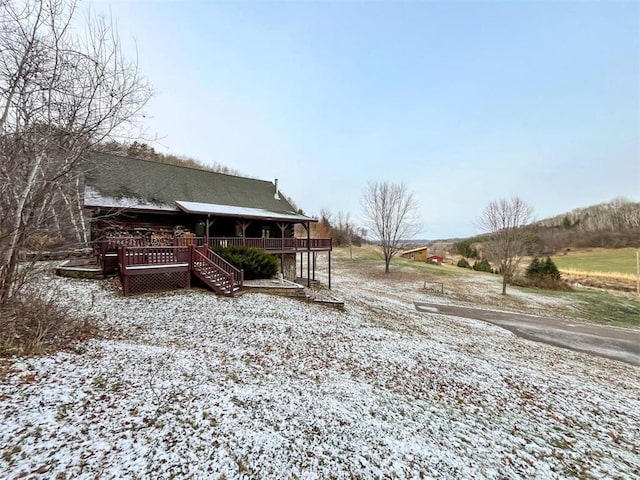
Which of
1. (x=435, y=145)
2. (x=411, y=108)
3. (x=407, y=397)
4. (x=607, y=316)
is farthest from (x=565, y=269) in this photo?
(x=407, y=397)

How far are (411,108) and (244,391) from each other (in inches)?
993

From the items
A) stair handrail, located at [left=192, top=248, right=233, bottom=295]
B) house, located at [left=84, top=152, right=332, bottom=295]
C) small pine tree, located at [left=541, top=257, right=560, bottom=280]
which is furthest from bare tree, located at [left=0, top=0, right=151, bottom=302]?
small pine tree, located at [left=541, top=257, right=560, bottom=280]

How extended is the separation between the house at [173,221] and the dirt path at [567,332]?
32.8 feet

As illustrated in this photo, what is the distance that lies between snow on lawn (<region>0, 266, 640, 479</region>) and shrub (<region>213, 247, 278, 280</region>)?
16.1 ft

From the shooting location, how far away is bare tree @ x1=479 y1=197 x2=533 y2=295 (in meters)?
19.2

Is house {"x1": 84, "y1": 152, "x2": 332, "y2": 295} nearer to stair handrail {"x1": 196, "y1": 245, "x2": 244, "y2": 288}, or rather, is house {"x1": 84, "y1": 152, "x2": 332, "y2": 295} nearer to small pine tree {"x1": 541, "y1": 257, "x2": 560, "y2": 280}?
stair handrail {"x1": 196, "y1": 245, "x2": 244, "y2": 288}

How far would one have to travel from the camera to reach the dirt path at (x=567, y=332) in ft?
33.3

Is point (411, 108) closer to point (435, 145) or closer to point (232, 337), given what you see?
point (435, 145)

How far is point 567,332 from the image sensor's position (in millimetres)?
12117

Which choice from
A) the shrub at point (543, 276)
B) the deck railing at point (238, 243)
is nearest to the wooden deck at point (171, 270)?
the deck railing at point (238, 243)

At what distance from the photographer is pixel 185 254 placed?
34.0ft

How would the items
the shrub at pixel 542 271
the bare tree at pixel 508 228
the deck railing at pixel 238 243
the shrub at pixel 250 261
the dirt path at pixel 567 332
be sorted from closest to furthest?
the dirt path at pixel 567 332 < the deck railing at pixel 238 243 < the shrub at pixel 250 261 < the bare tree at pixel 508 228 < the shrub at pixel 542 271

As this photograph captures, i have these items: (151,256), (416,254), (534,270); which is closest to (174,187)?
(151,256)

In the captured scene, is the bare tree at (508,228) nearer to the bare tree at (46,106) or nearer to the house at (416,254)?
the house at (416,254)
